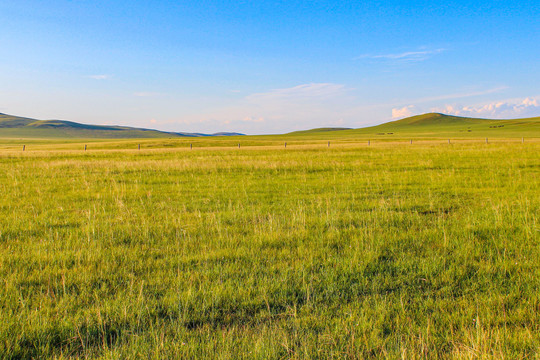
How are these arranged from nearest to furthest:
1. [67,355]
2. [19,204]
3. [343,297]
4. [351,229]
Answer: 1. [67,355]
2. [343,297]
3. [351,229]
4. [19,204]

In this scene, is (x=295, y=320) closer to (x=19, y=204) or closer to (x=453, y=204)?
(x=453, y=204)

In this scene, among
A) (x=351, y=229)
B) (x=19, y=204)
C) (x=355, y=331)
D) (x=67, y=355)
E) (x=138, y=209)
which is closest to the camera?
(x=67, y=355)

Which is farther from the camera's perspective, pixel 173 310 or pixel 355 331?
pixel 173 310

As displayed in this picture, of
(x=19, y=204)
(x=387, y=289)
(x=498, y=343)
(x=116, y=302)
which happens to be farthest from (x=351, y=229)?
(x=19, y=204)

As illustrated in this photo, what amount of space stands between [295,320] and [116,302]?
2099 mm

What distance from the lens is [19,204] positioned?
9812 mm

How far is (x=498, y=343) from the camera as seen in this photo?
3176 mm

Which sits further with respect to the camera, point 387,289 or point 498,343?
point 387,289

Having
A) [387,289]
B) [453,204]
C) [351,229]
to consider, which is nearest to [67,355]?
[387,289]

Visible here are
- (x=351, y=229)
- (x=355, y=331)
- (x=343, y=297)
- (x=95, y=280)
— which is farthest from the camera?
(x=351, y=229)

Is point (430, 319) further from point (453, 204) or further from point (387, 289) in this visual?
point (453, 204)

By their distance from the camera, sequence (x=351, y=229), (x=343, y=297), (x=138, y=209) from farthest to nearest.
→ (x=138, y=209), (x=351, y=229), (x=343, y=297)

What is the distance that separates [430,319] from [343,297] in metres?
0.98

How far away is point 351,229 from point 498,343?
150 inches
